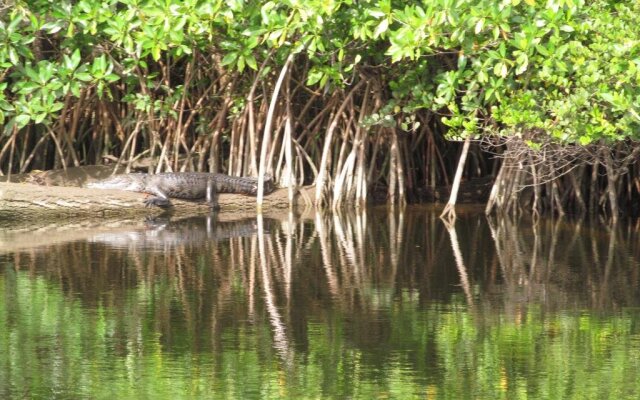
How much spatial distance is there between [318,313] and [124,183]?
250 inches

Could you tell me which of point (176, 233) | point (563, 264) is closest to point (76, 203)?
point (176, 233)

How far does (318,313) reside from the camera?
27.9ft

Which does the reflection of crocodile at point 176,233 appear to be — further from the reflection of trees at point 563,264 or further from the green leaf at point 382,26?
the reflection of trees at point 563,264

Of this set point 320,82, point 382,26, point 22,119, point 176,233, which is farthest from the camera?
point 320,82

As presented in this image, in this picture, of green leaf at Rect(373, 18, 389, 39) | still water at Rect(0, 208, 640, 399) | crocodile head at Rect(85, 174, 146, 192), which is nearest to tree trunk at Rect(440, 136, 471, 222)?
still water at Rect(0, 208, 640, 399)

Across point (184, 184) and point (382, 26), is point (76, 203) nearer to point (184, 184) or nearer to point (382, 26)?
point (184, 184)

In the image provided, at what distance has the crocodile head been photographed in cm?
1438

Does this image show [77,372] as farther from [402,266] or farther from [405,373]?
[402,266]

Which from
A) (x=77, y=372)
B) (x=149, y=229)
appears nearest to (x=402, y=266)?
(x=149, y=229)

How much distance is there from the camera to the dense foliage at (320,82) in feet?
38.2

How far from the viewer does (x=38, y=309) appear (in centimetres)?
859

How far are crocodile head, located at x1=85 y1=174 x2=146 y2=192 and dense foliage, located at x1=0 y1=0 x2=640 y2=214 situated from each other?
0.75 metres

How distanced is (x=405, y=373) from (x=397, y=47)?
527 cm

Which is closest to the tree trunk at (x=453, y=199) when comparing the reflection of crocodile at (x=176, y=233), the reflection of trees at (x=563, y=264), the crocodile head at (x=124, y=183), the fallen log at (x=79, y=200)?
the reflection of trees at (x=563, y=264)
